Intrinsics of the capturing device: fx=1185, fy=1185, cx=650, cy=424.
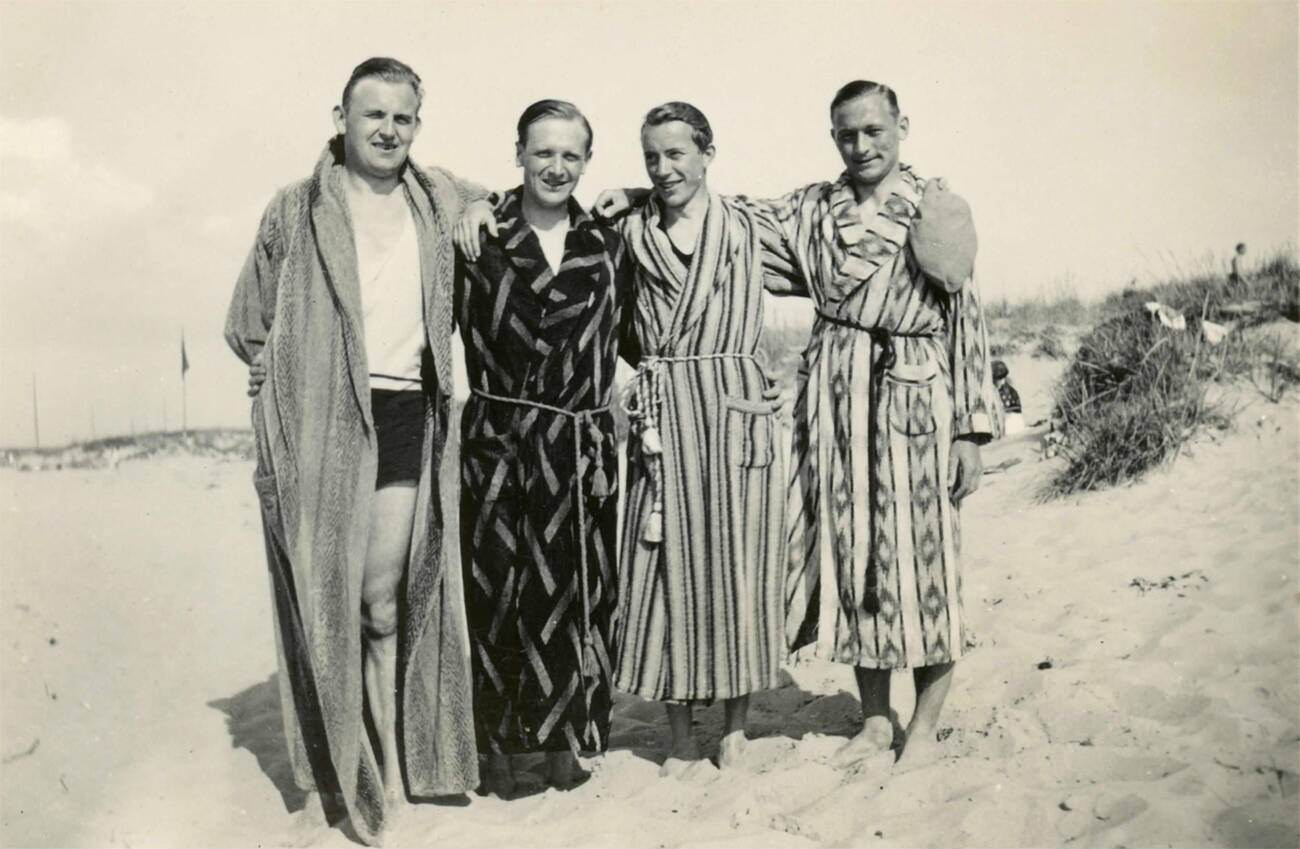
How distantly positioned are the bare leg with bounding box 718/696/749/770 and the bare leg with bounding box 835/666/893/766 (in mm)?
318

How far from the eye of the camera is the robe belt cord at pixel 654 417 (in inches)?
140

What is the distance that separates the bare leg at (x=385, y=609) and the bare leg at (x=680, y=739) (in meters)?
0.85

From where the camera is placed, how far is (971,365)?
11.7 ft

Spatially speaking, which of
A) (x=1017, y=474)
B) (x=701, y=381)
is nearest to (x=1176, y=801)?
(x=701, y=381)

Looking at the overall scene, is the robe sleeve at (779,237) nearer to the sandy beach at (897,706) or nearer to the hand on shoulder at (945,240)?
the hand on shoulder at (945,240)

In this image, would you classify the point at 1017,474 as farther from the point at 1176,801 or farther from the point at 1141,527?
the point at 1176,801

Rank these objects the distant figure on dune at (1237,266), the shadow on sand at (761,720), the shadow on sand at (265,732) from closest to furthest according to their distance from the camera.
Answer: the shadow on sand at (265,732), the shadow on sand at (761,720), the distant figure on dune at (1237,266)

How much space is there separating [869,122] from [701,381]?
905mm

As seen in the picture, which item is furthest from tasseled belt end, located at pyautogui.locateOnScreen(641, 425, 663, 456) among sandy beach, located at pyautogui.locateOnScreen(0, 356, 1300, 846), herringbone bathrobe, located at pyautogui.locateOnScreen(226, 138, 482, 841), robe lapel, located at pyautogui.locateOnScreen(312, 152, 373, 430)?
sandy beach, located at pyautogui.locateOnScreen(0, 356, 1300, 846)

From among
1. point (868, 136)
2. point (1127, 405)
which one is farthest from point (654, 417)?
point (1127, 405)

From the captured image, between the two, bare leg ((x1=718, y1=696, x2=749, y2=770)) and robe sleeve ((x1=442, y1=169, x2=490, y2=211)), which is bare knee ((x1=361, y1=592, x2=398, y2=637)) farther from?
robe sleeve ((x1=442, y1=169, x2=490, y2=211))

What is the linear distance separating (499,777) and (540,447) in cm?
105

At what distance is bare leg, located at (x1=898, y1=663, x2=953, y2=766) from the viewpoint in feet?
12.0

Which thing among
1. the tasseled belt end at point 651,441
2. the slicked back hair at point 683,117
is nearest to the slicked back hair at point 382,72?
the slicked back hair at point 683,117
